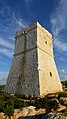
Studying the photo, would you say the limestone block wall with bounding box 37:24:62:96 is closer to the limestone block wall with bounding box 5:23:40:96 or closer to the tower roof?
the tower roof

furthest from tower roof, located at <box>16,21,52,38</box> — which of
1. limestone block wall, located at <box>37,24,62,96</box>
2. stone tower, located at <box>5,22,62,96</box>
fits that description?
limestone block wall, located at <box>37,24,62,96</box>

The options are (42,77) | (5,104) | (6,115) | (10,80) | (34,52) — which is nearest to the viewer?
(6,115)

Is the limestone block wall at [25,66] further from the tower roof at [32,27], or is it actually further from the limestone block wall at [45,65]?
the limestone block wall at [45,65]

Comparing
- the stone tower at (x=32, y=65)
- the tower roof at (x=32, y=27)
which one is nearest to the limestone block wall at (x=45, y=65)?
the stone tower at (x=32, y=65)

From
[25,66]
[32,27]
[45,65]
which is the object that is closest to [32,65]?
[25,66]

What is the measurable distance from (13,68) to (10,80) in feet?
9.01

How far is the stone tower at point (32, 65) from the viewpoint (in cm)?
2563

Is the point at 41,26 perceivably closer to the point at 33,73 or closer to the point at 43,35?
the point at 43,35

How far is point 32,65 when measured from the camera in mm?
27391

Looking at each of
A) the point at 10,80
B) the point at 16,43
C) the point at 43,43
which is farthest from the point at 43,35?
the point at 10,80

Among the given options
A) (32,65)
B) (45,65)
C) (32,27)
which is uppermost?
(32,27)

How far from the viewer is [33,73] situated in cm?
2642

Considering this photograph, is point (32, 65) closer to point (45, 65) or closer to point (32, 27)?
point (45, 65)

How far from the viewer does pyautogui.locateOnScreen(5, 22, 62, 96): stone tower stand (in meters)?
25.6
